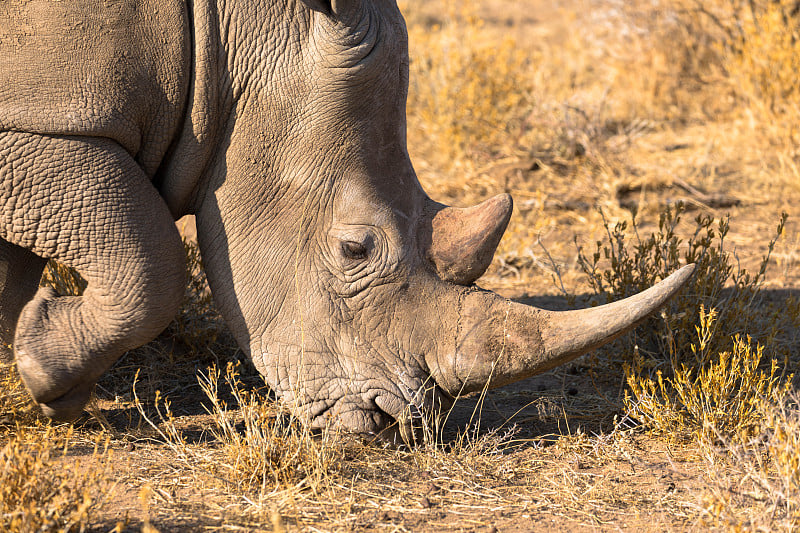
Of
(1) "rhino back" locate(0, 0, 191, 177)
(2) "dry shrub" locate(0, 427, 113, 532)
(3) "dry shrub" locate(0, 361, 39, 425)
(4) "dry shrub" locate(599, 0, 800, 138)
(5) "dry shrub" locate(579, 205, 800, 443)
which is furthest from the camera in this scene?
(4) "dry shrub" locate(599, 0, 800, 138)

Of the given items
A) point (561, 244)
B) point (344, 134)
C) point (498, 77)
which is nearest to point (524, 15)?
point (498, 77)

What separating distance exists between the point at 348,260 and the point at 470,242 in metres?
0.53

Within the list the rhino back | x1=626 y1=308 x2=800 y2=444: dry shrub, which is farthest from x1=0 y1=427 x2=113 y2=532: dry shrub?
x1=626 y1=308 x2=800 y2=444: dry shrub

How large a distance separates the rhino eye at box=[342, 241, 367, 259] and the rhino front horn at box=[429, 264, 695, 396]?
467 millimetres

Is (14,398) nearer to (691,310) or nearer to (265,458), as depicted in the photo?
(265,458)

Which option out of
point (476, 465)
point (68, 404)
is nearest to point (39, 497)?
point (68, 404)

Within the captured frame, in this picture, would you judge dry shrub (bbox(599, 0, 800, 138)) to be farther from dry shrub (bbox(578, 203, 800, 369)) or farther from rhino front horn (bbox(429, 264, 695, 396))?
rhino front horn (bbox(429, 264, 695, 396))

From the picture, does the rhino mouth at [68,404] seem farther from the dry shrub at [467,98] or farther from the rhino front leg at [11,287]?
the dry shrub at [467,98]

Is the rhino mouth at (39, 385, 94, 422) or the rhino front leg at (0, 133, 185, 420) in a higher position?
the rhino front leg at (0, 133, 185, 420)

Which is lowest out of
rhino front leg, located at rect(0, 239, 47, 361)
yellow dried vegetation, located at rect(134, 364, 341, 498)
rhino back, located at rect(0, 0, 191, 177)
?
yellow dried vegetation, located at rect(134, 364, 341, 498)

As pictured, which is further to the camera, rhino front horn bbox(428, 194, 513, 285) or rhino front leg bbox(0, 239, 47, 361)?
rhino front leg bbox(0, 239, 47, 361)

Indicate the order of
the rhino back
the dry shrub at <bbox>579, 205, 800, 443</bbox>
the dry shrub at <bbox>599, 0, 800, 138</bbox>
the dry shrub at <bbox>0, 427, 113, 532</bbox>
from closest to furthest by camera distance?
the dry shrub at <bbox>0, 427, 113, 532</bbox> → the rhino back → the dry shrub at <bbox>579, 205, 800, 443</bbox> → the dry shrub at <bbox>599, 0, 800, 138</bbox>

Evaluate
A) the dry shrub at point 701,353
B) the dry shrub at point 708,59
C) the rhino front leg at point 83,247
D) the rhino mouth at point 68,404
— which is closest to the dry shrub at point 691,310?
the dry shrub at point 701,353

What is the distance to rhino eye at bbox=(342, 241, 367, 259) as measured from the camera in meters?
3.92
